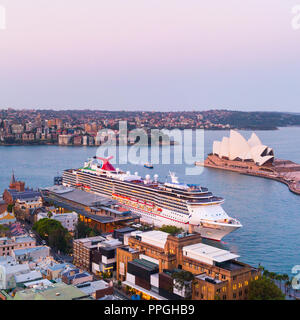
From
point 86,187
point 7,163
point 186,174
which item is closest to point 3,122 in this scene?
point 7,163

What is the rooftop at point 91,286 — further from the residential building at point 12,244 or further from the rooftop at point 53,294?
the residential building at point 12,244

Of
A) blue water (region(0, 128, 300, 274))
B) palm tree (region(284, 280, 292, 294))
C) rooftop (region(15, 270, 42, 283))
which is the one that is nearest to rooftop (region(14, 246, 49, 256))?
rooftop (region(15, 270, 42, 283))

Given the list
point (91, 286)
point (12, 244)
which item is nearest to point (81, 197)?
point (12, 244)

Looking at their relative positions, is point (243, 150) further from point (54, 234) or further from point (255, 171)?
point (54, 234)

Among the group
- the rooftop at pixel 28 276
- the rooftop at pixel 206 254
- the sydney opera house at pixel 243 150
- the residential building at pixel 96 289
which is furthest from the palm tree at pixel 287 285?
the sydney opera house at pixel 243 150

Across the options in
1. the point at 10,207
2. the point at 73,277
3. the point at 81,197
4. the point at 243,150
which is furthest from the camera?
the point at 243,150
